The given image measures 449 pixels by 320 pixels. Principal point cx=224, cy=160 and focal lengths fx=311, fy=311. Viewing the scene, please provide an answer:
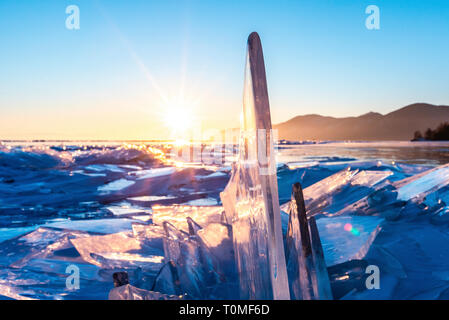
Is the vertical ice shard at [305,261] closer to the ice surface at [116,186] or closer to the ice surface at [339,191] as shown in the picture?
the ice surface at [339,191]

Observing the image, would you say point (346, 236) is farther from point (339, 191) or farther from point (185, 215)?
point (185, 215)

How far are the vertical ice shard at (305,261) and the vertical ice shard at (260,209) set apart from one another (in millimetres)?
93

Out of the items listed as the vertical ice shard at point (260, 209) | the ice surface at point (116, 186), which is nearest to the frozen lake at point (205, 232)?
the vertical ice shard at point (260, 209)

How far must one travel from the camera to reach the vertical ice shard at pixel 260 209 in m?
0.71

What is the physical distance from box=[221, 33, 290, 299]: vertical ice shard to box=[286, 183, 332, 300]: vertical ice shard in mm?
93

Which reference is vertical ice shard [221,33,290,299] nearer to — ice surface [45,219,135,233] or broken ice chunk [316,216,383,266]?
broken ice chunk [316,216,383,266]

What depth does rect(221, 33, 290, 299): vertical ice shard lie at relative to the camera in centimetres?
71

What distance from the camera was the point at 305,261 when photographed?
0.80 m

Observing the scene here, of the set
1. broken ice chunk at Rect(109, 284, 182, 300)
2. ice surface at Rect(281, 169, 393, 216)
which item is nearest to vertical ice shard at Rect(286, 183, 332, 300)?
broken ice chunk at Rect(109, 284, 182, 300)

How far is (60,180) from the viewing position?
495cm

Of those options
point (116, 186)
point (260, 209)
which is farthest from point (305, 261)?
point (116, 186)

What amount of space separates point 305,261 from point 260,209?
0.59ft
